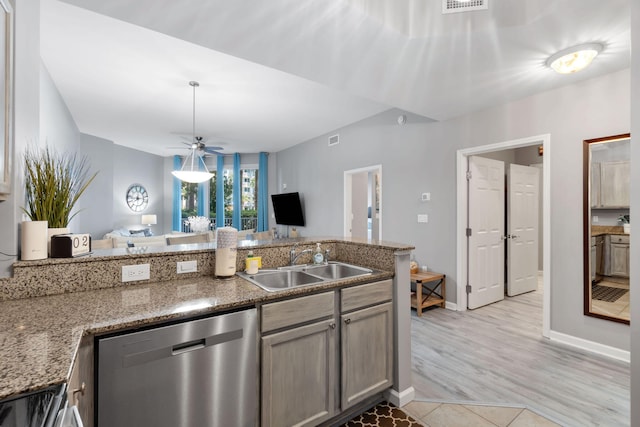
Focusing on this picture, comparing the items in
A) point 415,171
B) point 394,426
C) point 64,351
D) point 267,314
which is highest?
point 415,171

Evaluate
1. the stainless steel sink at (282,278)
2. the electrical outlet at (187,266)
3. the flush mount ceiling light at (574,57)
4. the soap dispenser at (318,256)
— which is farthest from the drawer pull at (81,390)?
the flush mount ceiling light at (574,57)

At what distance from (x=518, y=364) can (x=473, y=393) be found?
0.70 meters

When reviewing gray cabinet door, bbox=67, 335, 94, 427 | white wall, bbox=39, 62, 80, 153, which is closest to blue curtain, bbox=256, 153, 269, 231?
white wall, bbox=39, 62, 80, 153

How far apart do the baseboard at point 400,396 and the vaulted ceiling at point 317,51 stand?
2.46 meters

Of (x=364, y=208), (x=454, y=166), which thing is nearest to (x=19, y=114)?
(x=454, y=166)

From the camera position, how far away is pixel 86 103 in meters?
4.44

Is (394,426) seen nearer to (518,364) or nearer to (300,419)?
(300,419)

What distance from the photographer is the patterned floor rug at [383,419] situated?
73.9 inches

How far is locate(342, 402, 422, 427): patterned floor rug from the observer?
1.88 metres

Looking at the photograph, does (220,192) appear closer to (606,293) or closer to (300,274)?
(300,274)

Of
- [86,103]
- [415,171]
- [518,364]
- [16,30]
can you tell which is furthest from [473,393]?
[86,103]

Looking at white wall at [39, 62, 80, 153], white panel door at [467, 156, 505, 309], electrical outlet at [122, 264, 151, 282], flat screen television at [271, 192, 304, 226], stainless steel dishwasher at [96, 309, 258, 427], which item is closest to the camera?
stainless steel dishwasher at [96, 309, 258, 427]

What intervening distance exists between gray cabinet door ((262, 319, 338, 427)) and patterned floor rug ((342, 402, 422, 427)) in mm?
262

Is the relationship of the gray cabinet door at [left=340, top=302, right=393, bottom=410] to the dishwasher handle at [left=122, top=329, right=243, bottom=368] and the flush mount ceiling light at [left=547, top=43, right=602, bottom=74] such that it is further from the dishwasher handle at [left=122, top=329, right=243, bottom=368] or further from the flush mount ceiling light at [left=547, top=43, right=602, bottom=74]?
the flush mount ceiling light at [left=547, top=43, right=602, bottom=74]
